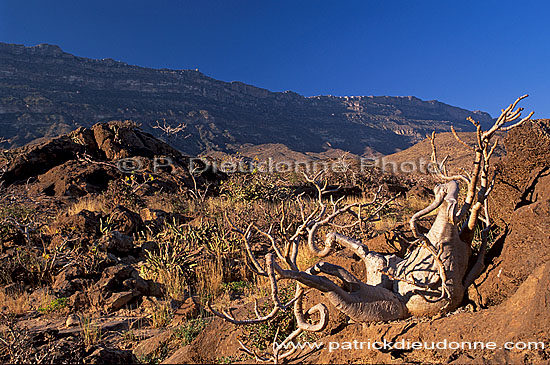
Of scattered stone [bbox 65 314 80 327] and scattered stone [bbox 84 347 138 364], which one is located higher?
scattered stone [bbox 84 347 138 364]

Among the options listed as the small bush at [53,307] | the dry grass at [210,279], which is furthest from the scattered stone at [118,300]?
the dry grass at [210,279]

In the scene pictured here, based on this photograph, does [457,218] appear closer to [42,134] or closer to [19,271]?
[19,271]

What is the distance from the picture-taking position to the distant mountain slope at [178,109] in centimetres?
6456

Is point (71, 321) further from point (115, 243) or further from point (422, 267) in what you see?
point (422, 267)

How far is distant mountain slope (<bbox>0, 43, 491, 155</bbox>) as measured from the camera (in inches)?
2542

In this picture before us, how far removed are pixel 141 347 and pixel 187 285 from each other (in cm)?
154

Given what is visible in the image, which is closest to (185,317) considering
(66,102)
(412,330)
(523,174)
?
(412,330)

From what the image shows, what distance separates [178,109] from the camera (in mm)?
82500

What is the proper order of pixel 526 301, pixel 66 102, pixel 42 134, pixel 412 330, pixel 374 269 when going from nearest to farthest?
pixel 526 301, pixel 412 330, pixel 374 269, pixel 42 134, pixel 66 102

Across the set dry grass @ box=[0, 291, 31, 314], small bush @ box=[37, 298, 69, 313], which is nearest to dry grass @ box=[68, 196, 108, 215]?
dry grass @ box=[0, 291, 31, 314]

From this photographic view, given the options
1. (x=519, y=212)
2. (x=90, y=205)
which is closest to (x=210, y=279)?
(x=519, y=212)

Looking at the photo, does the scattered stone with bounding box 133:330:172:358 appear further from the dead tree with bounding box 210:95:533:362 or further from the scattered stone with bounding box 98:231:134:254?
the scattered stone with bounding box 98:231:134:254

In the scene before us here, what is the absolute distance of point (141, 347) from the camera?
2.96 metres

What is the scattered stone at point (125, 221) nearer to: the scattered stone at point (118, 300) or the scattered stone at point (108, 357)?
the scattered stone at point (118, 300)
